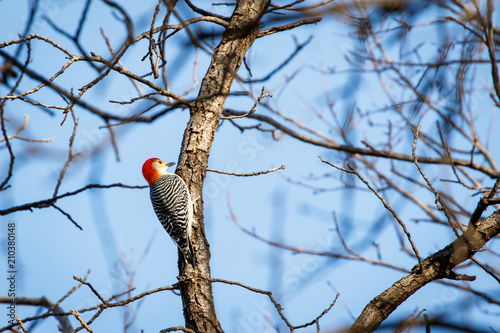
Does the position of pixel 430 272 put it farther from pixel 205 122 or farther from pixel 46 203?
pixel 46 203

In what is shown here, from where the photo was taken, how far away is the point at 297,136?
7.91 metres

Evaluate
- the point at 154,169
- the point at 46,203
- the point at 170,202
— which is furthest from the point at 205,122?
the point at 154,169

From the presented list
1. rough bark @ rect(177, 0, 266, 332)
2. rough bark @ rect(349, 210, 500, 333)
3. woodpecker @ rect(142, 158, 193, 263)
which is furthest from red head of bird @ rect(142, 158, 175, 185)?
rough bark @ rect(349, 210, 500, 333)

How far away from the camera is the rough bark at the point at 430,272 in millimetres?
3047

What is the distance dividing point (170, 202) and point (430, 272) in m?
4.10

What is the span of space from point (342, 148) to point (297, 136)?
855mm

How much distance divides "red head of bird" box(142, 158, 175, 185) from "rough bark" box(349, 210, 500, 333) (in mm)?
5676

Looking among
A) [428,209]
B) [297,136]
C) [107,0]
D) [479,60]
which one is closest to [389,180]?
[428,209]

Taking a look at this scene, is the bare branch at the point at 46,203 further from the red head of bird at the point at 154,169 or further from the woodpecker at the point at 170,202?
the red head of bird at the point at 154,169

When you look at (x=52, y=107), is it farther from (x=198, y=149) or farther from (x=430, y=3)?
(x=430, y=3)

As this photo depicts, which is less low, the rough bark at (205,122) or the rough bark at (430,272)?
the rough bark at (205,122)

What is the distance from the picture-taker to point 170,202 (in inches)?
253

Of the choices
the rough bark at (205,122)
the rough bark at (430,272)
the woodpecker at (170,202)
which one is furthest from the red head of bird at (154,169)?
the rough bark at (430,272)

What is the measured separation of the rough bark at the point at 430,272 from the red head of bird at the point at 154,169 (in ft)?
18.6
